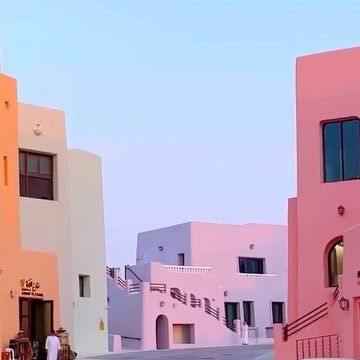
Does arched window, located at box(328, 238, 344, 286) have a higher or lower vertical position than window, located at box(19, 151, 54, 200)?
lower

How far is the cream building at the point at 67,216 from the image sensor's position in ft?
112

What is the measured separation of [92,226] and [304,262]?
14.2 meters

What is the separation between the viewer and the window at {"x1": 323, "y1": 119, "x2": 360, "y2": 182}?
26203 millimetres

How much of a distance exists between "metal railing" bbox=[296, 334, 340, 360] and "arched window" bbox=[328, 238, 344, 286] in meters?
1.92

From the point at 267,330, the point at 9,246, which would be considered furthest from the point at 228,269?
the point at 9,246

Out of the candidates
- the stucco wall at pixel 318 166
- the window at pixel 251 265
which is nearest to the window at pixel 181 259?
the window at pixel 251 265

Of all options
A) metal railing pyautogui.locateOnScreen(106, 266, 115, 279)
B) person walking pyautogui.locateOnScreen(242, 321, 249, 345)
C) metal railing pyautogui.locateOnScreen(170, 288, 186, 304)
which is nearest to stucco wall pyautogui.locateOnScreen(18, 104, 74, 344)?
metal railing pyautogui.locateOnScreen(106, 266, 115, 279)

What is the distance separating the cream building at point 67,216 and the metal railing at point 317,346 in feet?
→ 37.5

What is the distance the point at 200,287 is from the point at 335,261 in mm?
25351

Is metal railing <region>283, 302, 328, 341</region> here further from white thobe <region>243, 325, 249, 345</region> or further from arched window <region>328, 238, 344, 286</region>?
white thobe <region>243, 325, 249, 345</region>

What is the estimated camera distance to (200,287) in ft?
168

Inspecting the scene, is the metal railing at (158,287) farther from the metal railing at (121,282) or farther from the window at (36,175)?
the window at (36,175)

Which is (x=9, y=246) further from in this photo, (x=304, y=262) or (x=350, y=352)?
(x=350, y=352)

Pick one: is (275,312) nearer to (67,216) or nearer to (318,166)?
(67,216)
